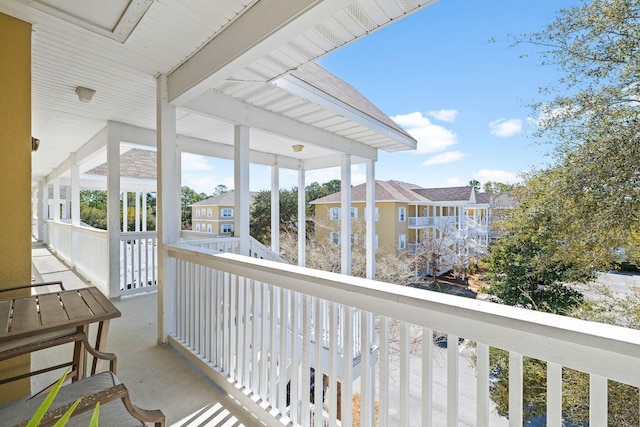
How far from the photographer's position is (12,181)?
1.92 m

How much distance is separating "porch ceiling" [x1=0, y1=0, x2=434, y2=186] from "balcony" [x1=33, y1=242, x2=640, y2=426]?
1.43 m

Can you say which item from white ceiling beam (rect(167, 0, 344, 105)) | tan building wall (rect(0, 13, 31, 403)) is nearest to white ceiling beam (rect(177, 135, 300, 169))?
white ceiling beam (rect(167, 0, 344, 105))

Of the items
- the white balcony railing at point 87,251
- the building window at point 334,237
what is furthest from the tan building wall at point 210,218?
Result: the white balcony railing at point 87,251

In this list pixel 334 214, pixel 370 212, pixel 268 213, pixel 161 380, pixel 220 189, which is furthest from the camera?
pixel 220 189

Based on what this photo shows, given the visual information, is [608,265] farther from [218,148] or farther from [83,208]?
[83,208]

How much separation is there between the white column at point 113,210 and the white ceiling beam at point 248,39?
2.58 m

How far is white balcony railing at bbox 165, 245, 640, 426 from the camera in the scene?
80 centimetres

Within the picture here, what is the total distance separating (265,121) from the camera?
3.97m

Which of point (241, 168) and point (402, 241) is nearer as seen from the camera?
point (241, 168)

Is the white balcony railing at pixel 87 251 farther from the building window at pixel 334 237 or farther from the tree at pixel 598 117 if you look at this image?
the building window at pixel 334 237

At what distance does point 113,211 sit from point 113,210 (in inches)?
0.6

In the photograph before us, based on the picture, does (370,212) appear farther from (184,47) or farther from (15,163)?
(15,163)

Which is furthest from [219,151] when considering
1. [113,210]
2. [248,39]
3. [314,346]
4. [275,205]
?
[314,346]

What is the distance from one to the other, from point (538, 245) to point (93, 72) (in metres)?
6.59
